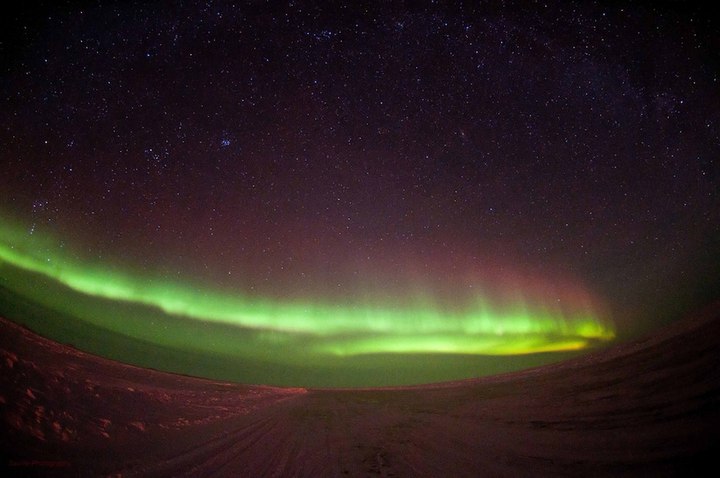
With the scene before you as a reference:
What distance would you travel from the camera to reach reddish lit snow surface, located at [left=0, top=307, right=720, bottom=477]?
2176 mm

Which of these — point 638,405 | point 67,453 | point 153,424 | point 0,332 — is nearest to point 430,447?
point 638,405

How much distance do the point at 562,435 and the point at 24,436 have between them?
5482 mm

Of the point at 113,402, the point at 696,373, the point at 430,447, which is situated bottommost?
the point at 113,402

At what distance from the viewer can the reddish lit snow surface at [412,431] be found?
7.14 ft

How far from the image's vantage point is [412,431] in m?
3.54

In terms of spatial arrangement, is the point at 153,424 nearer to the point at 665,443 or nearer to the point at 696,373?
the point at 665,443

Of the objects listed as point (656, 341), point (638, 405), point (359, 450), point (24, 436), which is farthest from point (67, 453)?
point (656, 341)

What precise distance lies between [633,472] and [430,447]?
168 cm

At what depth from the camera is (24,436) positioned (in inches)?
104

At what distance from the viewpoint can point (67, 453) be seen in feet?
8.32

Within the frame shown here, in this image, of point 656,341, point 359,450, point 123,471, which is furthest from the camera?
point 656,341

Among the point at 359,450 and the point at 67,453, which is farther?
the point at 359,450

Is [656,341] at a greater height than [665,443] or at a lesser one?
greater

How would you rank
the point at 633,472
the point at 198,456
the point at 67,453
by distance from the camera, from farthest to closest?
1. the point at 198,456
2. the point at 67,453
3. the point at 633,472
